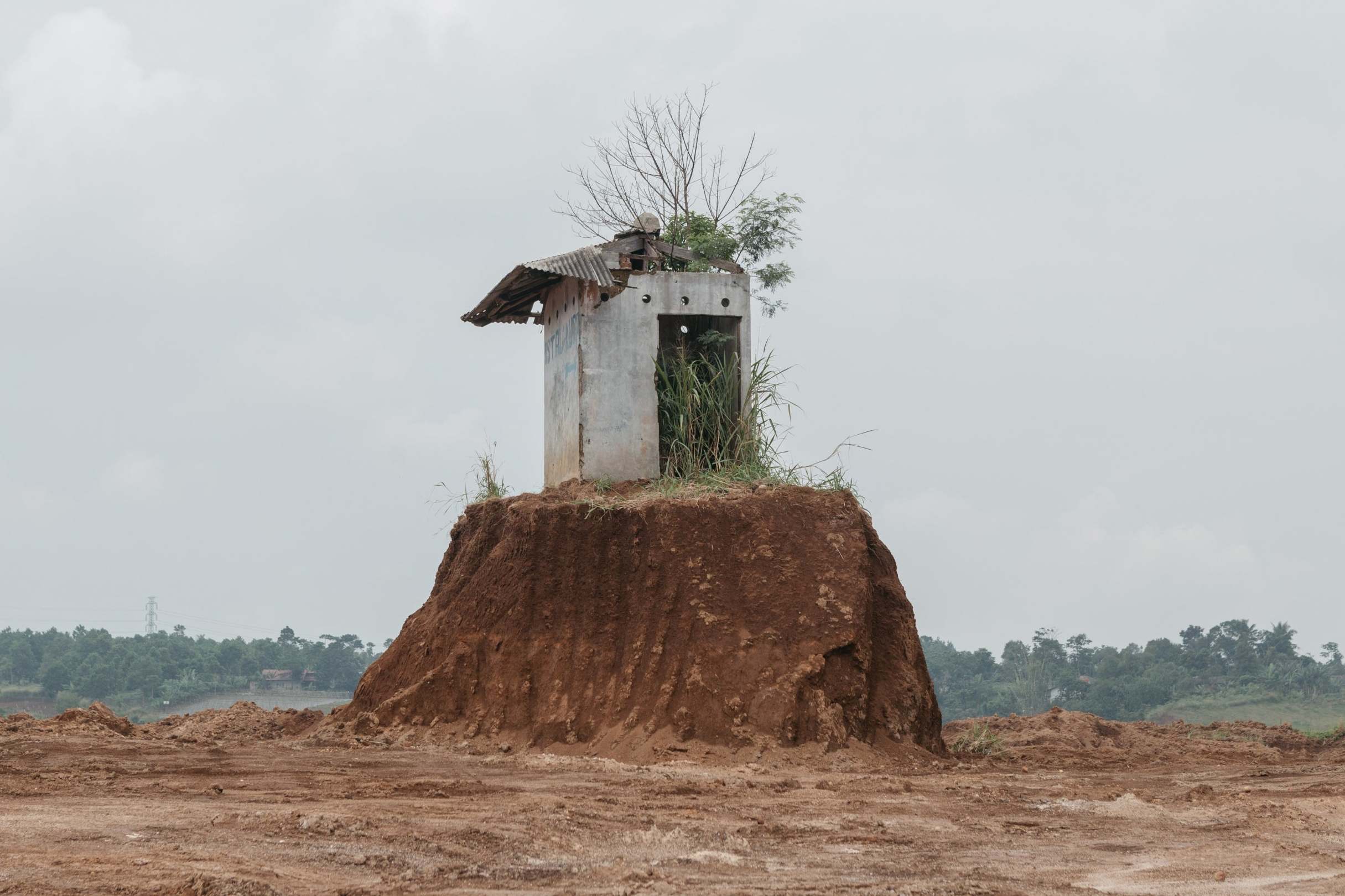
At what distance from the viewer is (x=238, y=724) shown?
1445 cm

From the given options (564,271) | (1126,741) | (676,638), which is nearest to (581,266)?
(564,271)

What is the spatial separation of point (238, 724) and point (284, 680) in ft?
93.1

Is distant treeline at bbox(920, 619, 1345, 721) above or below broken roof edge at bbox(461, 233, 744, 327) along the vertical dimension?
below

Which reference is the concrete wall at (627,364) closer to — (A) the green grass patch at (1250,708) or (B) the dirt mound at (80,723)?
(B) the dirt mound at (80,723)

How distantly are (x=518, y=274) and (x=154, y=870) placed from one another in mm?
9530

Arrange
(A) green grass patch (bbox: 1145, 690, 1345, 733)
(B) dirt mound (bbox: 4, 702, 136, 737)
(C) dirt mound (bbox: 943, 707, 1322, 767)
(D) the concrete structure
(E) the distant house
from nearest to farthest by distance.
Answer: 1. (B) dirt mound (bbox: 4, 702, 136, 737)
2. (C) dirt mound (bbox: 943, 707, 1322, 767)
3. (D) the concrete structure
4. (A) green grass patch (bbox: 1145, 690, 1345, 733)
5. (E) the distant house

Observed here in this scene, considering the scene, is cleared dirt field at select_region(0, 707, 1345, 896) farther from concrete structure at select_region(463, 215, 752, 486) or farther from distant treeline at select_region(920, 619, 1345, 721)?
distant treeline at select_region(920, 619, 1345, 721)

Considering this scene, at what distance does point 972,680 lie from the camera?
147 ft

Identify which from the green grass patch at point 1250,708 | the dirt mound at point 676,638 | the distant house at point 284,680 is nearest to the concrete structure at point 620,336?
the dirt mound at point 676,638

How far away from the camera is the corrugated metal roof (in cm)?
1370

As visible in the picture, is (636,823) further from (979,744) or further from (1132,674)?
(1132,674)

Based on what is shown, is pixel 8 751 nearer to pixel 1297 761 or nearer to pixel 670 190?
pixel 670 190

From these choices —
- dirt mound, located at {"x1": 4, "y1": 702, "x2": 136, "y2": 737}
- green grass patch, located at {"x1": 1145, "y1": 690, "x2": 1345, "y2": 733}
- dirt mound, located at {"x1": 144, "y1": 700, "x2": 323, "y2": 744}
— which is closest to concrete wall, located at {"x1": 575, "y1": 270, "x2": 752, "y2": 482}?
dirt mound, located at {"x1": 144, "y1": 700, "x2": 323, "y2": 744}

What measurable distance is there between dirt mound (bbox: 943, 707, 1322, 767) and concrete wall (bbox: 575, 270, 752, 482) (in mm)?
4532
